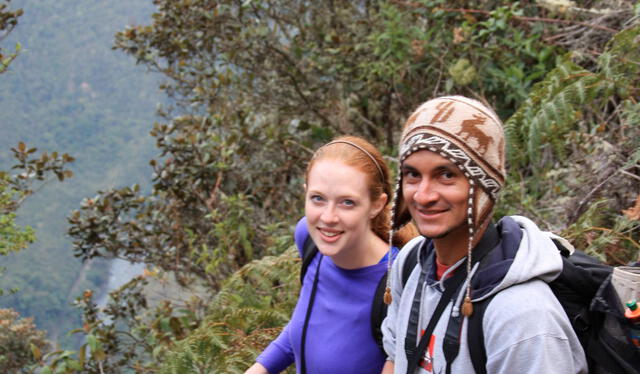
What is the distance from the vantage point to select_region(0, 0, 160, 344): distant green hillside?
13969mm

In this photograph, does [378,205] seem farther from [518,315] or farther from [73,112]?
[73,112]

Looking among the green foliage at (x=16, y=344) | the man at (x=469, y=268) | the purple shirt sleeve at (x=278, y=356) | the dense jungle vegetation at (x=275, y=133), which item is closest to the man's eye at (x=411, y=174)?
the man at (x=469, y=268)

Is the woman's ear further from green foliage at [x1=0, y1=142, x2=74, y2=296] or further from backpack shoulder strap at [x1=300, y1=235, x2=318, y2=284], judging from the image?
green foliage at [x1=0, y1=142, x2=74, y2=296]

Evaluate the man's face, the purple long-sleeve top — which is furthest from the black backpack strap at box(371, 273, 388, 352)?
the man's face

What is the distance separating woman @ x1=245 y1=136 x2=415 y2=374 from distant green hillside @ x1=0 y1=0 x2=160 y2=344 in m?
11.3

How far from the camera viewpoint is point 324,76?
24.4ft

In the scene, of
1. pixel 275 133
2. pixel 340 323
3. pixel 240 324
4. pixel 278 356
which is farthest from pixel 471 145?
pixel 275 133

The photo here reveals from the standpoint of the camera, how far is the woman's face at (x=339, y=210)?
232cm

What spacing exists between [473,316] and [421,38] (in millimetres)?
4984

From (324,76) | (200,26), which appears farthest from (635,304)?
(200,26)

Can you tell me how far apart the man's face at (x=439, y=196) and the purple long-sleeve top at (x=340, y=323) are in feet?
2.29

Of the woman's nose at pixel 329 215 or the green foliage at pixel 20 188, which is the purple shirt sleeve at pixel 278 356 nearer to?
the woman's nose at pixel 329 215

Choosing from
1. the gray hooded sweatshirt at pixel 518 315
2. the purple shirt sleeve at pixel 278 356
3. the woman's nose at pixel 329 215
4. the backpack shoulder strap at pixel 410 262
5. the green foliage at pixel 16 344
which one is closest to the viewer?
the gray hooded sweatshirt at pixel 518 315

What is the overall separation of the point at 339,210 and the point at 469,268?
812 millimetres
